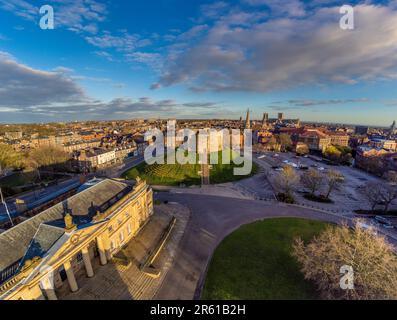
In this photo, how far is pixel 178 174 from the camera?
56281mm

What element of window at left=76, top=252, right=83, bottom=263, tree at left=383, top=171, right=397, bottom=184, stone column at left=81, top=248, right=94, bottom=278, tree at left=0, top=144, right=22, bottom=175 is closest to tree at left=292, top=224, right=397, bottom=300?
stone column at left=81, top=248, right=94, bottom=278

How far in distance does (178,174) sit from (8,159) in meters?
61.5

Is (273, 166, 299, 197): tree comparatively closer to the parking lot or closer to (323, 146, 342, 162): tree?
the parking lot

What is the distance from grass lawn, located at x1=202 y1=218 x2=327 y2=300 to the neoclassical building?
12.8m

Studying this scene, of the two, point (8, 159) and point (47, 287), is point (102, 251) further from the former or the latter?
point (8, 159)

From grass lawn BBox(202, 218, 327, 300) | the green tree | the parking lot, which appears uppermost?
the green tree

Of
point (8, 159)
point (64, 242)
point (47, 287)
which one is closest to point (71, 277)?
point (47, 287)

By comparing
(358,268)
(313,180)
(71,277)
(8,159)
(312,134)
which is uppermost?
(312,134)

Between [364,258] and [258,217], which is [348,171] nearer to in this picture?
[258,217]

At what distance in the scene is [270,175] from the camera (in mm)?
57750

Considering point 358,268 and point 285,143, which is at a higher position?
point 285,143

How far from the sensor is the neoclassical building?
14.2m

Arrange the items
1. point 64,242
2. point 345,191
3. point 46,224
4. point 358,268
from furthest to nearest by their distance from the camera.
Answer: point 345,191 → point 46,224 → point 358,268 → point 64,242

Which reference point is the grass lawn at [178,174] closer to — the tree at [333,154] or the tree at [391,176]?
the tree at [391,176]
